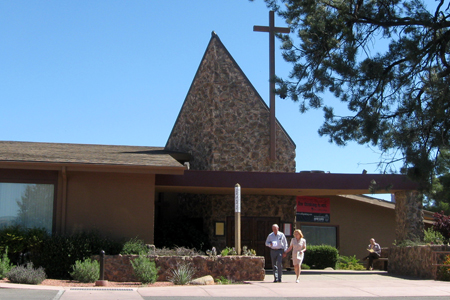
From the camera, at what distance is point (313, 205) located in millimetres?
26141

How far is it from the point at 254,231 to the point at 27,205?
8672mm

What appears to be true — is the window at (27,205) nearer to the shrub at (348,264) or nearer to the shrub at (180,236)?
the shrub at (180,236)

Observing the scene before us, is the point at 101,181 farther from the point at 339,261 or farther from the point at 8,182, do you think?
the point at 339,261

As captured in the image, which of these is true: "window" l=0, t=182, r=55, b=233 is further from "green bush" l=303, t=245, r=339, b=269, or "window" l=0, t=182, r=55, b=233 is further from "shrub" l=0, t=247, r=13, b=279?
"green bush" l=303, t=245, r=339, b=269

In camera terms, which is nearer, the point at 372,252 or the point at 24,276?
the point at 24,276

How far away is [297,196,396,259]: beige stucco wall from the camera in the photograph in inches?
1051

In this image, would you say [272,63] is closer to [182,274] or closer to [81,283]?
[182,274]

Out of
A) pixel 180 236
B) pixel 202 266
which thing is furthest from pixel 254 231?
pixel 202 266

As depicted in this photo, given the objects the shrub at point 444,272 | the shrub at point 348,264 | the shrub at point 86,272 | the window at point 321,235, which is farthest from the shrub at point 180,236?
the shrub at point 444,272

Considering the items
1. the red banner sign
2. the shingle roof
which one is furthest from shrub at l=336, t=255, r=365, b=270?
the shingle roof

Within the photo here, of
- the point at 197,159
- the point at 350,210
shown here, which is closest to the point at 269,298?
the point at 197,159

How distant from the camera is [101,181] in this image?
16078 millimetres

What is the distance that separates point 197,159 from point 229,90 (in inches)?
118

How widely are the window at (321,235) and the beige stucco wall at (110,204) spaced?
39.4ft
